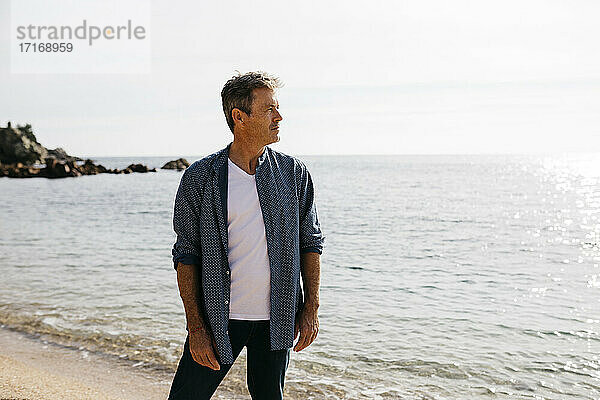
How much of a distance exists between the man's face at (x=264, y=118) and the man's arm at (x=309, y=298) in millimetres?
502

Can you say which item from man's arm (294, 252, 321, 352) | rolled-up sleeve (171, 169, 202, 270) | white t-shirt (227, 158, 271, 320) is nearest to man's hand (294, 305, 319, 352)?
man's arm (294, 252, 321, 352)

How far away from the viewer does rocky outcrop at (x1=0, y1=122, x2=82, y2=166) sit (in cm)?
4825

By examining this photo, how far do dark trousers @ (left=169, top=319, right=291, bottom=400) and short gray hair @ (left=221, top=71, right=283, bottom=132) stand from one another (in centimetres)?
83

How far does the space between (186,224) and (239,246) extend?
0.72 feet

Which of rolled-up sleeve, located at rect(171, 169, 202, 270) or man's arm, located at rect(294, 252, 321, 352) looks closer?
rolled-up sleeve, located at rect(171, 169, 202, 270)

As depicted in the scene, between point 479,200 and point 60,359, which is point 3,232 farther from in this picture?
point 479,200

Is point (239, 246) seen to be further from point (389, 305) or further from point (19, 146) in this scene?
point (19, 146)

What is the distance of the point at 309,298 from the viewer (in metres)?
2.61

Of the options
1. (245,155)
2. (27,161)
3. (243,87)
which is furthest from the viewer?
(27,161)

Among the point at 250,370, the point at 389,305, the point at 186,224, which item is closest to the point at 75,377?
the point at 250,370

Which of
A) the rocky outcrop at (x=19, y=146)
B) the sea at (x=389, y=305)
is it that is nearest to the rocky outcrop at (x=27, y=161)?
the rocky outcrop at (x=19, y=146)

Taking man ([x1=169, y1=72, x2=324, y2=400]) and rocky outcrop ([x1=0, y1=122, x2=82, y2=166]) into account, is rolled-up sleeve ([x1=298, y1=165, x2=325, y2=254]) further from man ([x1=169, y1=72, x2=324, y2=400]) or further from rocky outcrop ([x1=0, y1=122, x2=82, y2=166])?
rocky outcrop ([x1=0, y1=122, x2=82, y2=166])

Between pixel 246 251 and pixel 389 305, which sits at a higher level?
pixel 246 251

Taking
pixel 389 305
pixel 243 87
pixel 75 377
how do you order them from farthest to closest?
pixel 389 305 → pixel 75 377 → pixel 243 87
